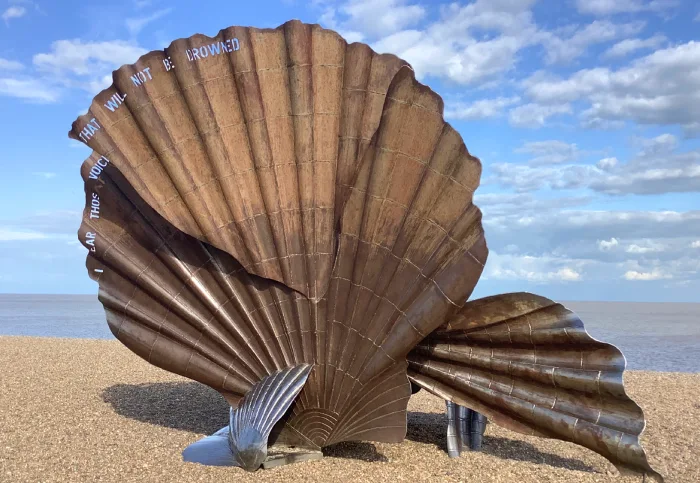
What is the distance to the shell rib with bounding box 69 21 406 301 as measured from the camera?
5562mm

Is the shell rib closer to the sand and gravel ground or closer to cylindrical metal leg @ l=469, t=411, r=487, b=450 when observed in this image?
the sand and gravel ground

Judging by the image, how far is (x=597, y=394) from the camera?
550cm

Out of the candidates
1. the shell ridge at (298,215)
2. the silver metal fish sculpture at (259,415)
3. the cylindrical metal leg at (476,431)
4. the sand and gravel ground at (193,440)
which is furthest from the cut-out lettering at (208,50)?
the cylindrical metal leg at (476,431)

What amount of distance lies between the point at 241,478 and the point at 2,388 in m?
6.27

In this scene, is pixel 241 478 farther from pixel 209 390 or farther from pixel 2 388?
pixel 2 388

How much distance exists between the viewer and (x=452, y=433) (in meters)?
6.09

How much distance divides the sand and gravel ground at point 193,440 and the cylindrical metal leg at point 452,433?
0.34 ft

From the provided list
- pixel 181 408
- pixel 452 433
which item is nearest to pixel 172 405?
pixel 181 408

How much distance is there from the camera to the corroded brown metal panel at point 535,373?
17.8 feet

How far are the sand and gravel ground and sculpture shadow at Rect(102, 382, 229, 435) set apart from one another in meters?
0.01

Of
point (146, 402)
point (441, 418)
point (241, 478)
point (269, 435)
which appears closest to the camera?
point (241, 478)

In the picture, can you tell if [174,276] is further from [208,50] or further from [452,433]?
[452,433]

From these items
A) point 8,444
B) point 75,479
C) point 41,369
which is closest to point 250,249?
point 75,479

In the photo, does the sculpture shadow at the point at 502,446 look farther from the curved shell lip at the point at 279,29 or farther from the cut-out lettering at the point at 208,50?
the cut-out lettering at the point at 208,50
